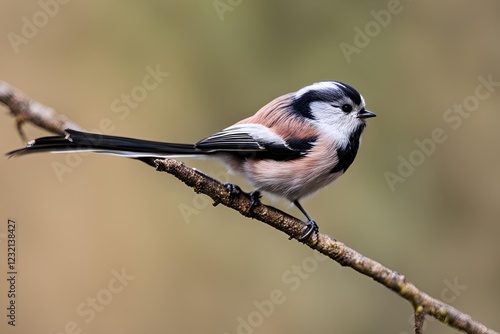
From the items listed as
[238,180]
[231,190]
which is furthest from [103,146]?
[238,180]

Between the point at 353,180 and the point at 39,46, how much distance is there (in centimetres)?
325

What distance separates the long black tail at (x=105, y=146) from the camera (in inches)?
90.7

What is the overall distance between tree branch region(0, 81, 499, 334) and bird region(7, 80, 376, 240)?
32 cm

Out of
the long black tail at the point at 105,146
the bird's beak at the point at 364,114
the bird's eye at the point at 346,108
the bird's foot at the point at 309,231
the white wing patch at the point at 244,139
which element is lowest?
the bird's foot at the point at 309,231

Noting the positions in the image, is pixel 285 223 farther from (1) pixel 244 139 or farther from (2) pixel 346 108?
Answer: (2) pixel 346 108

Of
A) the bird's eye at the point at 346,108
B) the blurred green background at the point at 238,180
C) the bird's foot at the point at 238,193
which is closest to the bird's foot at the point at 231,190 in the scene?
the bird's foot at the point at 238,193

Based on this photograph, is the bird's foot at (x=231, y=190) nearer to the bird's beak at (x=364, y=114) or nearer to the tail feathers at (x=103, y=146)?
the tail feathers at (x=103, y=146)

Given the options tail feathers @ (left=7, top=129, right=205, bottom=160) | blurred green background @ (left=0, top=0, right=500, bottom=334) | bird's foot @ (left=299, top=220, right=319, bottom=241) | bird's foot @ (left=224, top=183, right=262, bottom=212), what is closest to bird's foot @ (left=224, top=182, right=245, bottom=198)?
bird's foot @ (left=224, top=183, right=262, bottom=212)

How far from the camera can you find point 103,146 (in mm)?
2535

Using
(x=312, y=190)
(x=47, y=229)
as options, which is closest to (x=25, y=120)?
(x=312, y=190)

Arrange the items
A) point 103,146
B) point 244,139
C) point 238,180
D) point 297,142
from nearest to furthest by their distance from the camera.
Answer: point 103,146
point 244,139
point 297,142
point 238,180

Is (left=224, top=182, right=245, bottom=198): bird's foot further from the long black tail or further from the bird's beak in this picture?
the bird's beak

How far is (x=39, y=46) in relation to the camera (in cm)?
532

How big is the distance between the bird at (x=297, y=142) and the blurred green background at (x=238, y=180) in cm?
140
